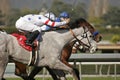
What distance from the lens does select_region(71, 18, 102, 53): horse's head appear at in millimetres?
10336

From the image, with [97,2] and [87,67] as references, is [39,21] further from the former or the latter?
[97,2]

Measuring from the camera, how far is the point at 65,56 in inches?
413

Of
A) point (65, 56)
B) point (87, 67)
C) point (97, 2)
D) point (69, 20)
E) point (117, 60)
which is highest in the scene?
point (69, 20)

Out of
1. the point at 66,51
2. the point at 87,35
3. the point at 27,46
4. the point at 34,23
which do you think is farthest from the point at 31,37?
the point at 87,35

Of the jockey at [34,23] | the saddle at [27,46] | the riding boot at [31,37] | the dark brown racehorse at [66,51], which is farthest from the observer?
the dark brown racehorse at [66,51]

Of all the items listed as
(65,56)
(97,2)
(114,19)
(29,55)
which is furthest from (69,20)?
(97,2)

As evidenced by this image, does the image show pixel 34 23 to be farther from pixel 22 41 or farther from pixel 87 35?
pixel 87 35

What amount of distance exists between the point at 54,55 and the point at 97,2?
123735 millimetres

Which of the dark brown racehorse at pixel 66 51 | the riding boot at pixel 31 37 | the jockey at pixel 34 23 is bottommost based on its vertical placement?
the dark brown racehorse at pixel 66 51

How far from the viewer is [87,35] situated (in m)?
10.3

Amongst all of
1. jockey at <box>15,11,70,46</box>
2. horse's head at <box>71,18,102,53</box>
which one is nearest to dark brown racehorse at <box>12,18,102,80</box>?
horse's head at <box>71,18,102,53</box>

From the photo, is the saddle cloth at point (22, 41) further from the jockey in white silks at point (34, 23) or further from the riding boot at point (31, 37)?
the jockey in white silks at point (34, 23)

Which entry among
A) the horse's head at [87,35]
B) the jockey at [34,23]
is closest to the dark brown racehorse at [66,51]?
the horse's head at [87,35]

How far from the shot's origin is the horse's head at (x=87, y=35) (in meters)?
10.3
